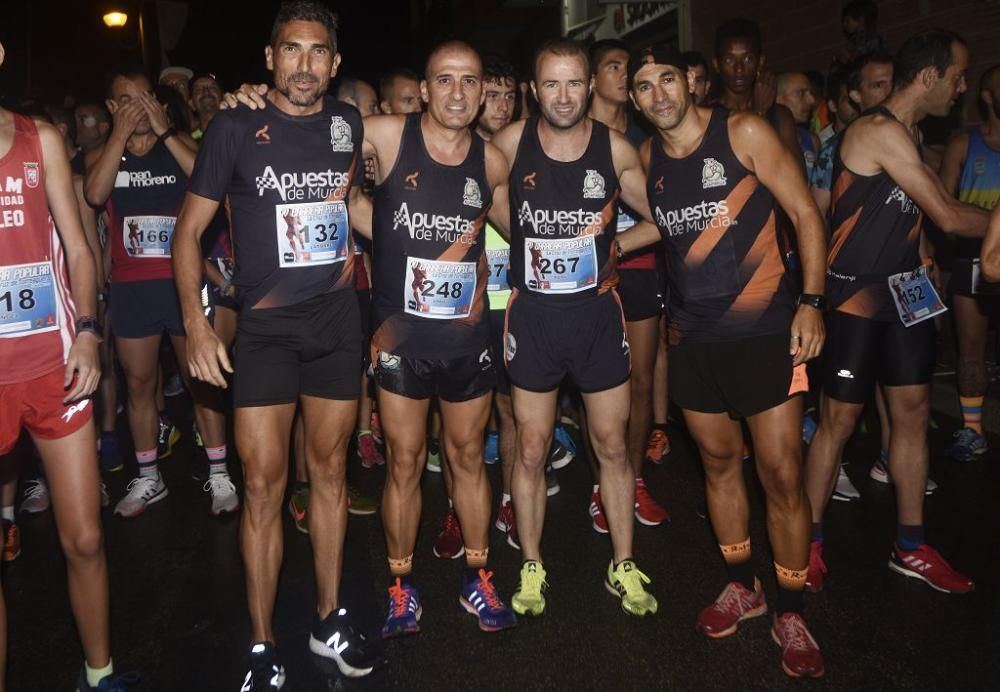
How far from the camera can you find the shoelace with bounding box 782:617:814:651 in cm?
335

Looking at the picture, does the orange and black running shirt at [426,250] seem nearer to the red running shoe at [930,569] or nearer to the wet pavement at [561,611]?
the wet pavement at [561,611]

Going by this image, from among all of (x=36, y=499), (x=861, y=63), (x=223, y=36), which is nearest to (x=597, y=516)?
(x=861, y=63)

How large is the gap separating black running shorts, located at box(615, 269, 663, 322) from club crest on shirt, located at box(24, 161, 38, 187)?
2.83 metres

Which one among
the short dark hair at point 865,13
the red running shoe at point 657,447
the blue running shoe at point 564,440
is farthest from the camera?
the short dark hair at point 865,13

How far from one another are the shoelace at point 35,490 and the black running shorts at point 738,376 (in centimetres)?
398

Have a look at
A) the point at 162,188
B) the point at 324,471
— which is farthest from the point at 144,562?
the point at 162,188

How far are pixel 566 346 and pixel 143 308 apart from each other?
2746mm

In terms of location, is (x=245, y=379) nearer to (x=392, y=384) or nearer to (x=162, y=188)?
(x=392, y=384)

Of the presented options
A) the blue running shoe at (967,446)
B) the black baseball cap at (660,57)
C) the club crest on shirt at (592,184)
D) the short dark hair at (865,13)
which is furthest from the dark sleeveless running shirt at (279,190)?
the short dark hair at (865,13)

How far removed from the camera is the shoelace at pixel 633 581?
152 inches

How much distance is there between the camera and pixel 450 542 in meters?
4.58

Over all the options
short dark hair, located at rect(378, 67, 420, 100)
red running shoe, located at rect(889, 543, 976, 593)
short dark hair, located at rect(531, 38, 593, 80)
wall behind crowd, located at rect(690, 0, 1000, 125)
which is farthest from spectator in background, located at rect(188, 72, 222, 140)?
wall behind crowd, located at rect(690, 0, 1000, 125)

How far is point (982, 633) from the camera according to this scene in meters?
3.50

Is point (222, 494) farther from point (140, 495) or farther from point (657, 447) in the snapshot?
point (657, 447)
